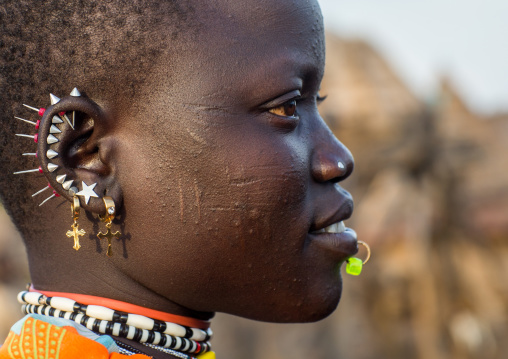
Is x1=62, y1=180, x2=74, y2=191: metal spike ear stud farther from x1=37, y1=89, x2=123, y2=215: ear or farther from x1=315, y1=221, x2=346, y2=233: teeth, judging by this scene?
x1=315, y1=221, x2=346, y2=233: teeth

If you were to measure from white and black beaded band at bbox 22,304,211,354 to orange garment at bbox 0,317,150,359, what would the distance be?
0.07m

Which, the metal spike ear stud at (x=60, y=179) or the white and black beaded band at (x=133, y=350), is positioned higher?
the metal spike ear stud at (x=60, y=179)

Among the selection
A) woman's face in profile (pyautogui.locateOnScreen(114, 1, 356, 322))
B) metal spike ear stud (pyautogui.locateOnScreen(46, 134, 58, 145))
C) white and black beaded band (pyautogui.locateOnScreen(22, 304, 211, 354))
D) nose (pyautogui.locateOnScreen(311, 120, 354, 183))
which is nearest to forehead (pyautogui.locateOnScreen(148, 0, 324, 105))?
woman's face in profile (pyautogui.locateOnScreen(114, 1, 356, 322))

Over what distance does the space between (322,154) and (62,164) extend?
0.73 m

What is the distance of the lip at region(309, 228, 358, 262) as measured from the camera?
1853 millimetres

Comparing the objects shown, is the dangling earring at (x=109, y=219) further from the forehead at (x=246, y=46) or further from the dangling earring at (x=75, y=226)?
the forehead at (x=246, y=46)

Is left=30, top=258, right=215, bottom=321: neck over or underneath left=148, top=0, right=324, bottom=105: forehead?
underneath

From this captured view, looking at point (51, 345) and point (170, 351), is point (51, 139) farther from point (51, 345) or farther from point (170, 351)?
point (170, 351)

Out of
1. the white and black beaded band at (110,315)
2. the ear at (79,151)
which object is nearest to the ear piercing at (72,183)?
the ear at (79,151)

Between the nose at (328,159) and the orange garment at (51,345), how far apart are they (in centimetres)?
70

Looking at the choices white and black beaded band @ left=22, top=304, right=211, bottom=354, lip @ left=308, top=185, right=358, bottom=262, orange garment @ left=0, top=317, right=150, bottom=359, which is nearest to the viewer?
orange garment @ left=0, top=317, right=150, bottom=359

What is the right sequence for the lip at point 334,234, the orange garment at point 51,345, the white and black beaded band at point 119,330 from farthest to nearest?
the lip at point 334,234 → the white and black beaded band at point 119,330 → the orange garment at point 51,345

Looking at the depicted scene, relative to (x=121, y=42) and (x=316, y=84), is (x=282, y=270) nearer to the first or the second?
(x=316, y=84)

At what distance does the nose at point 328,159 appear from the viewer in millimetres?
1835
